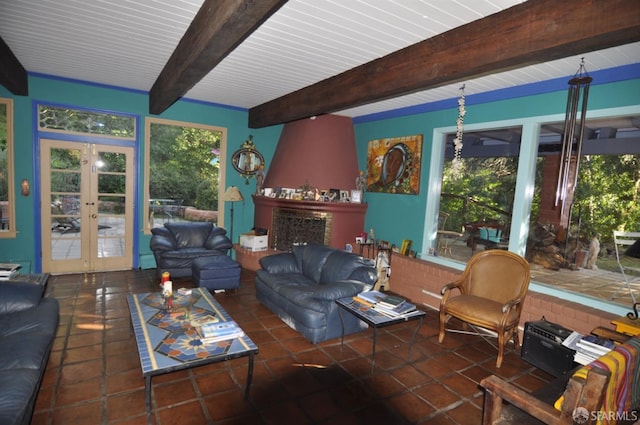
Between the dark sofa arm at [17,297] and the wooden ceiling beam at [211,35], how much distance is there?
2347 mm

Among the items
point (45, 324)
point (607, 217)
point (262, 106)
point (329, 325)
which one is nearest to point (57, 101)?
point (262, 106)

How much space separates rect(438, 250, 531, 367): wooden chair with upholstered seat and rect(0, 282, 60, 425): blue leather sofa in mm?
3366

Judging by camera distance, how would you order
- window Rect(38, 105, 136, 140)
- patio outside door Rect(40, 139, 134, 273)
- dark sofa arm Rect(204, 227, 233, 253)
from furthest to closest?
dark sofa arm Rect(204, 227, 233, 253) < patio outside door Rect(40, 139, 134, 273) < window Rect(38, 105, 136, 140)

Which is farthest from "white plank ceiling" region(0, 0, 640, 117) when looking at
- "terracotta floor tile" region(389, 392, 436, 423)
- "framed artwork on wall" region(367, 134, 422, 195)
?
"terracotta floor tile" region(389, 392, 436, 423)

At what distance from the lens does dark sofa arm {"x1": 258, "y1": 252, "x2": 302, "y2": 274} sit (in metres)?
4.20

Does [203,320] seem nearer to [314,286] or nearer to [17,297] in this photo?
[314,286]

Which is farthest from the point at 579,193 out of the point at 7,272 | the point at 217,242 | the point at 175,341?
the point at 7,272

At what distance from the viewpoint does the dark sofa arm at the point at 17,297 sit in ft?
8.86

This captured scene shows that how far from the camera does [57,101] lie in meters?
4.81

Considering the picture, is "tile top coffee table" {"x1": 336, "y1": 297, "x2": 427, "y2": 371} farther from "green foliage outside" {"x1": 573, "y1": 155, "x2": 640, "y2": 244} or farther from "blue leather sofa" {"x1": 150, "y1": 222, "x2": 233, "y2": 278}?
"blue leather sofa" {"x1": 150, "y1": 222, "x2": 233, "y2": 278}

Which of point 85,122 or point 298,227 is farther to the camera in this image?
point 298,227

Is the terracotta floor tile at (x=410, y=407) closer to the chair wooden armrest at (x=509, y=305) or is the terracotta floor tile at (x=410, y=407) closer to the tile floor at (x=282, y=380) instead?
the tile floor at (x=282, y=380)

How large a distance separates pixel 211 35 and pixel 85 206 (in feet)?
14.0

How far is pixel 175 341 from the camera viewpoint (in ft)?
7.89
